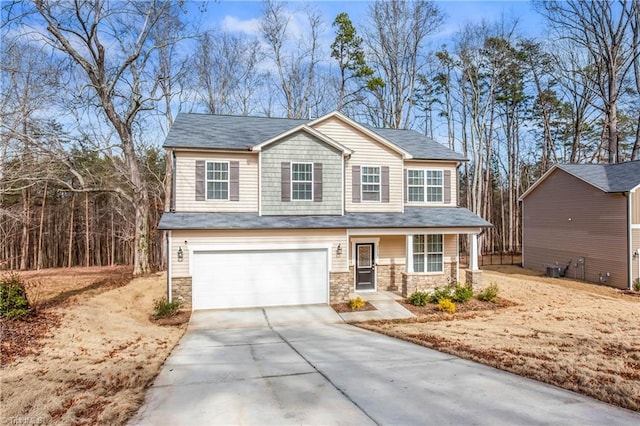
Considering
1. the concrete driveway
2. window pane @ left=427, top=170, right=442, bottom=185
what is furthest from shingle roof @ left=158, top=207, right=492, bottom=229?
the concrete driveway

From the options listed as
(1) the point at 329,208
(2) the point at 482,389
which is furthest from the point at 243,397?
(1) the point at 329,208

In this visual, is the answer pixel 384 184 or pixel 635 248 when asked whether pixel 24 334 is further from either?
pixel 635 248

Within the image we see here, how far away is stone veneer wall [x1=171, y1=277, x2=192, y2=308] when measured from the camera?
461 inches

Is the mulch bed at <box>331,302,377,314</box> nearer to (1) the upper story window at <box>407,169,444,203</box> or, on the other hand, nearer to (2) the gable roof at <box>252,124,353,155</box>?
(1) the upper story window at <box>407,169,444,203</box>

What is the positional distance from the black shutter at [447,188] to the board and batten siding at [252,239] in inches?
211

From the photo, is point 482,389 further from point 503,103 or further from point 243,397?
point 503,103

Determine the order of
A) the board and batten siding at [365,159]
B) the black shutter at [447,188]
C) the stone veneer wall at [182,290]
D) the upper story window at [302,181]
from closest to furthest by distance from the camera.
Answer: the stone veneer wall at [182,290] < the upper story window at [302,181] < the board and batten siding at [365,159] < the black shutter at [447,188]

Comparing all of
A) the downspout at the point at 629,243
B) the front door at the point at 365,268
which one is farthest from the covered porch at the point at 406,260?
the downspout at the point at 629,243

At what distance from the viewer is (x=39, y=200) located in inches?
1032

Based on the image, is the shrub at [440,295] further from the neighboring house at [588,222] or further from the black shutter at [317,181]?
the neighboring house at [588,222]

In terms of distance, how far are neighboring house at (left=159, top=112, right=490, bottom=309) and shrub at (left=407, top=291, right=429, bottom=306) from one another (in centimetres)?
67

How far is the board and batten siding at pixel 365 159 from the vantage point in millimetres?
14398

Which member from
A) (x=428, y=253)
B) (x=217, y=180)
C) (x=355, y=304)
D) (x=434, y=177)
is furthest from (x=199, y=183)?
(x=434, y=177)

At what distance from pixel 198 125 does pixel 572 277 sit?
19041mm
